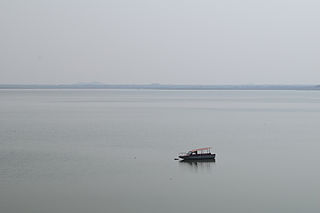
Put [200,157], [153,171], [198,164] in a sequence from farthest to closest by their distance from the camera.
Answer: [200,157] < [198,164] < [153,171]

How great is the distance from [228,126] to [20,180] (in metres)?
23.4

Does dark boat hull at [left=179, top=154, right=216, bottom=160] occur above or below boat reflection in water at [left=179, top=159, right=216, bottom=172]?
above

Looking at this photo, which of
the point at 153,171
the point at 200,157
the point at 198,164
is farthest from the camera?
the point at 200,157

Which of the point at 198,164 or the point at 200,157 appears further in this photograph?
the point at 200,157

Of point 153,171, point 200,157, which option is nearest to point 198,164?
point 200,157

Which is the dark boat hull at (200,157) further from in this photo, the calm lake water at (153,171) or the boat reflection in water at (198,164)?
the calm lake water at (153,171)

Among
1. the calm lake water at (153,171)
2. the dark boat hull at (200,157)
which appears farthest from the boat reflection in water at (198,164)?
the dark boat hull at (200,157)

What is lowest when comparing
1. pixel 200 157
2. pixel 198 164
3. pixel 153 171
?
pixel 153 171

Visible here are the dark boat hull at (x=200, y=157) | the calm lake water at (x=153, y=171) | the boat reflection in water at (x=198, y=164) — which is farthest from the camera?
the dark boat hull at (x=200, y=157)

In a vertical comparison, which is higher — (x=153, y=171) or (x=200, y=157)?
(x=200, y=157)

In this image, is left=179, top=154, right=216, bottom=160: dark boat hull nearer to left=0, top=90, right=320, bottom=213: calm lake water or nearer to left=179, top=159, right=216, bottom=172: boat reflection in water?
left=179, top=159, right=216, bottom=172: boat reflection in water

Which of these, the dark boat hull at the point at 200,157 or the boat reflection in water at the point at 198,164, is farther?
the dark boat hull at the point at 200,157

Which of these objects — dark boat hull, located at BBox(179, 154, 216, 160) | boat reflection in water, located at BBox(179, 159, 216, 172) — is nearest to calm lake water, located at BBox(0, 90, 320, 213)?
boat reflection in water, located at BBox(179, 159, 216, 172)

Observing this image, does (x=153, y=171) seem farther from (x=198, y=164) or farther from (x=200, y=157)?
(x=200, y=157)
